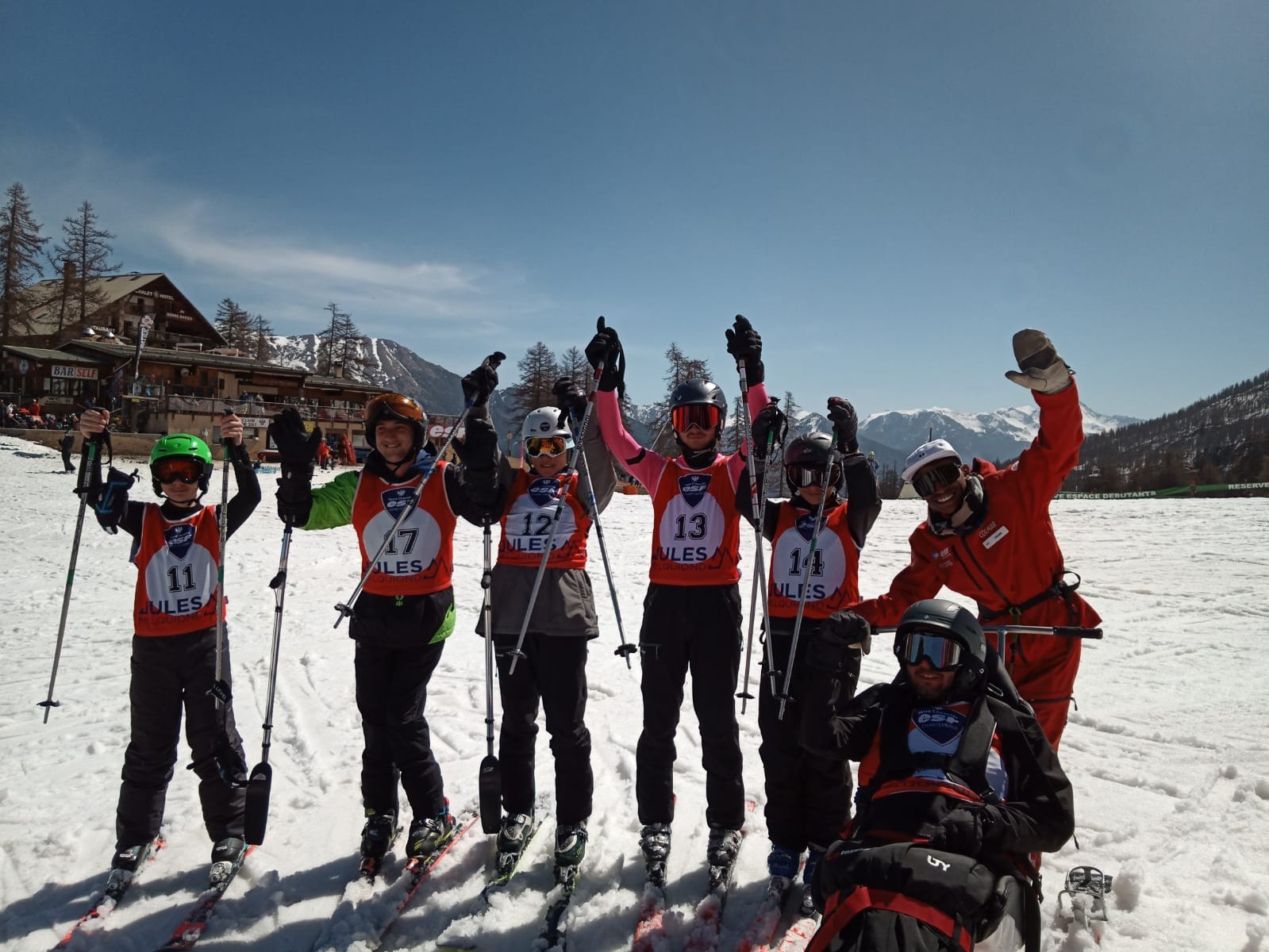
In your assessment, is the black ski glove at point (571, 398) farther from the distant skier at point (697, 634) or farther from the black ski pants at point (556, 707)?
the black ski pants at point (556, 707)

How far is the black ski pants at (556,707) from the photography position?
372cm

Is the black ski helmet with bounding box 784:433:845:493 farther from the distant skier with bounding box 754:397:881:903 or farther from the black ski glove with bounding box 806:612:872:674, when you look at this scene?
the black ski glove with bounding box 806:612:872:674

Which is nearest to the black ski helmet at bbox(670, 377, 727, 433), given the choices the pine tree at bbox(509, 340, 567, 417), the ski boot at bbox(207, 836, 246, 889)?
the ski boot at bbox(207, 836, 246, 889)

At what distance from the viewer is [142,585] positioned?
3822 millimetres

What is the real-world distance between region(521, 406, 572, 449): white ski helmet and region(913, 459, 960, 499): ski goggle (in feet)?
6.48

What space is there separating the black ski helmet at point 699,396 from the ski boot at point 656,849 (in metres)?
2.24

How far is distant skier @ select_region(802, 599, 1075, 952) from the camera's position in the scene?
220cm

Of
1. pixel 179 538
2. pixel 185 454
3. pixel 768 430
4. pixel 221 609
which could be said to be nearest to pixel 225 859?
pixel 221 609

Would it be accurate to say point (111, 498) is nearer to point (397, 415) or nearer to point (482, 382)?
point (397, 415)

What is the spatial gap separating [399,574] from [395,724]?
0.80 meters

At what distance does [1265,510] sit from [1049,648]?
22636mm

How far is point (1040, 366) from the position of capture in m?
3.05

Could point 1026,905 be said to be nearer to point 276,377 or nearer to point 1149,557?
point 1149,557

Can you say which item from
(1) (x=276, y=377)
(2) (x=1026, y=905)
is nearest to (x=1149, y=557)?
(2) (x=1026, y=905)
